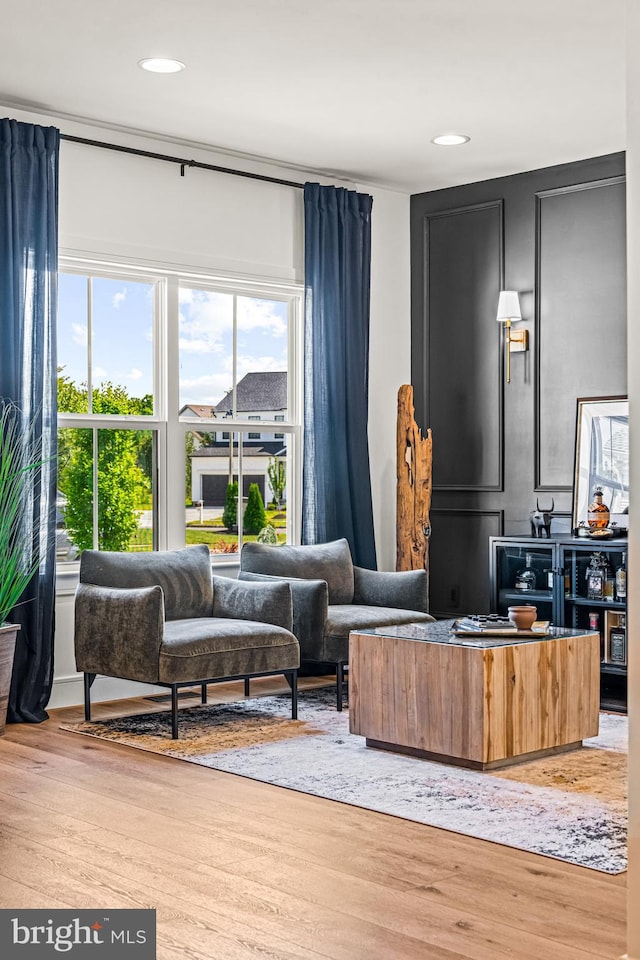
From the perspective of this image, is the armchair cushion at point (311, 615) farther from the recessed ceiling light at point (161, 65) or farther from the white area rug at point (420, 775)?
the recessed ceiling light at point (161, 65)

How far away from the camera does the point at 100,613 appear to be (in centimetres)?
525

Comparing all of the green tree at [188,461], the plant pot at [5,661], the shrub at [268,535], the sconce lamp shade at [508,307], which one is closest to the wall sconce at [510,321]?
the sconce lamp shade at [508,307]

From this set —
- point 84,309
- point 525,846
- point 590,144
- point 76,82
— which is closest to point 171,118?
point 76,82

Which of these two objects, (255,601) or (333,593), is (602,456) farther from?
(255,601)

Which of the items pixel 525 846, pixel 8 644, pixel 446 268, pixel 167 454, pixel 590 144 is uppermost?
pixel 590 144

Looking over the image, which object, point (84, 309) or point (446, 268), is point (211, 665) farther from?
point (446, 268)

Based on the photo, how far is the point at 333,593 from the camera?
626 cm

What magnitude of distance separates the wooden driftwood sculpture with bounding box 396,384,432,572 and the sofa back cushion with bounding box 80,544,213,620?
157 cm

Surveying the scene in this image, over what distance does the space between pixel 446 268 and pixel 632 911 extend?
5.21m

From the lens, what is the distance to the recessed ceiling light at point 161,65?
504 centimetres

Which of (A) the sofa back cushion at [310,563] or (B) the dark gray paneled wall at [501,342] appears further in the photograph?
(B) the dark gray paneled wall at [501,342]

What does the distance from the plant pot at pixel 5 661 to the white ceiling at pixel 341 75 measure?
2.41 meters

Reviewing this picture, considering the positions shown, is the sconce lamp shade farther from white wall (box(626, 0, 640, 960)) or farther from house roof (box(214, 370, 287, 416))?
white wall (box(626, 0, 640, 960))

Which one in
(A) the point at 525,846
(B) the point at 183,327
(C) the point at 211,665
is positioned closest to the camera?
(A) the point at 525,846
